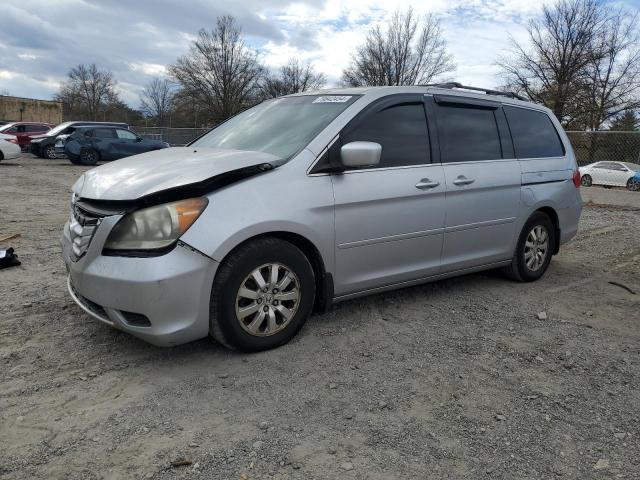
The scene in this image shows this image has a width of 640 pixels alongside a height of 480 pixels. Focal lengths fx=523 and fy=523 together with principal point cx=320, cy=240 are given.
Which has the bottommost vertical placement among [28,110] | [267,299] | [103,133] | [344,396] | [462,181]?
[344,396]

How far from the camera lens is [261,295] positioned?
10.7 ft

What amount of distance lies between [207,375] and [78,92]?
78988 millimetres

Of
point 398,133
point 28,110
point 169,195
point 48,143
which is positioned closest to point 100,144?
point 48,143

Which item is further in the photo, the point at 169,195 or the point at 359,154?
the point at 359,154

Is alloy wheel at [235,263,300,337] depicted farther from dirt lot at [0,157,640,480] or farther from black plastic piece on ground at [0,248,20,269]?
black plastic piece on ground at [0,248,20,269]

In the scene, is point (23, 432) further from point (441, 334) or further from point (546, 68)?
point (546, 68)

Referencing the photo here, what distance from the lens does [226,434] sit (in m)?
2.51

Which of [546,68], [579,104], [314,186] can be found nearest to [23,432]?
[314,186]

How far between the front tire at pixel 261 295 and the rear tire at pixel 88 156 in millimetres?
19339

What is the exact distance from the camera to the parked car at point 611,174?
74.5ft

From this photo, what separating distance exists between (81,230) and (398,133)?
2355 millimetres

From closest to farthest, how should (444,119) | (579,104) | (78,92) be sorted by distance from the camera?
1. (444,119)
2. (579,104)
3. (78,92)

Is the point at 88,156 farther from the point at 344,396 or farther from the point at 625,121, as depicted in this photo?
the point at 625,121

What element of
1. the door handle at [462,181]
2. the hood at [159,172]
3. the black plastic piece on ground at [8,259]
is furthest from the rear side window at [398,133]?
the black plastic piece on ground at [8,259]
